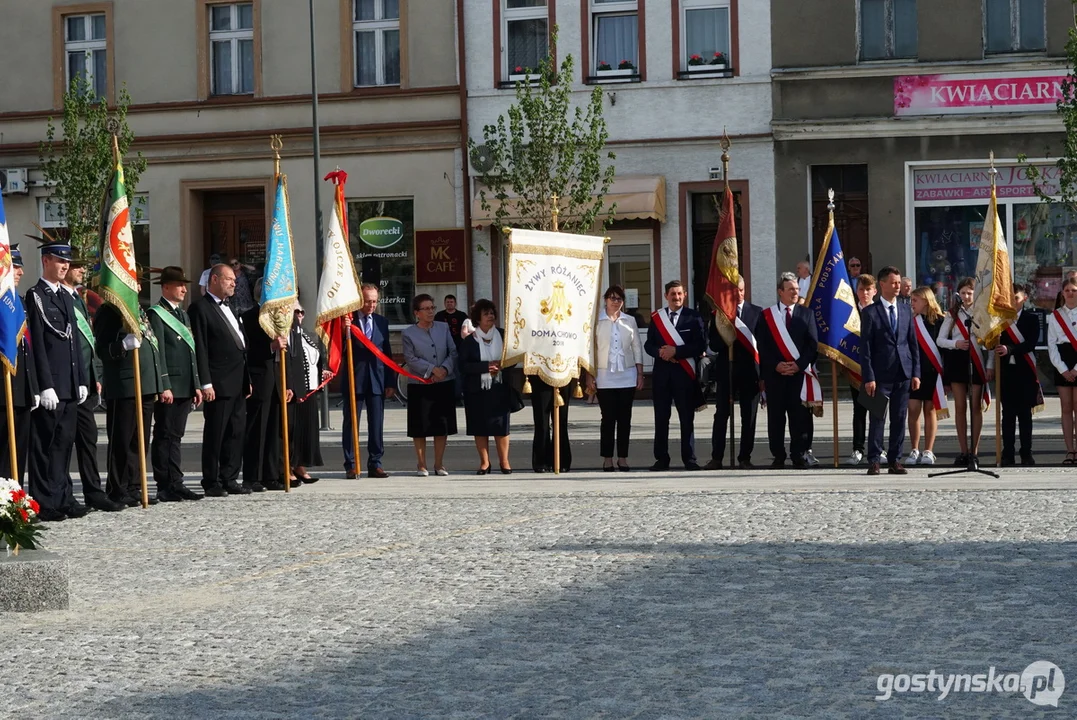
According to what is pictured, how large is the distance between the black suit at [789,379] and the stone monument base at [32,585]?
9.28m

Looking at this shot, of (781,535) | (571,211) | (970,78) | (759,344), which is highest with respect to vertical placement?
(970,78)

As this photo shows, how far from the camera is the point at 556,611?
8.79 meters

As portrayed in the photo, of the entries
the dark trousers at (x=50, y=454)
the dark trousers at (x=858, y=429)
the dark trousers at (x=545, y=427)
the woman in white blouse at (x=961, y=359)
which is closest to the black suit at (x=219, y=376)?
the dark trousers at (x=50, y=454)

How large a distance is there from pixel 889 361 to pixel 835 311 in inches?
45.0

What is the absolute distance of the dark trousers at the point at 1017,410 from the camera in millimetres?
17359

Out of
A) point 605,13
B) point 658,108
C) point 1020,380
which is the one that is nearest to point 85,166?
point 605,13

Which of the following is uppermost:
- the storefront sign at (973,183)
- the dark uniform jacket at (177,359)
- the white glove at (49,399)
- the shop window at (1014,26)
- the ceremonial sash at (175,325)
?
the shop window at (1014,26)

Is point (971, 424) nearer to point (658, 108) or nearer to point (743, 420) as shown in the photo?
point (743, 420)

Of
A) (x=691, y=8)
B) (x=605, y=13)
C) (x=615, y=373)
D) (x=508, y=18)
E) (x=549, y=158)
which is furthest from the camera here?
(x=508, y=18)

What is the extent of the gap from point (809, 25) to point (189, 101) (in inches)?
451

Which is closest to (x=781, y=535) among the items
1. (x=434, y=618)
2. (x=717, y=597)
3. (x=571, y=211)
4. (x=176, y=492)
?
(x=717, y=597)

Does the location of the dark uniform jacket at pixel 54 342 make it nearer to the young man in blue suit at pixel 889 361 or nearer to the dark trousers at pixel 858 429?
the young man in blue suit at pixel 889 361

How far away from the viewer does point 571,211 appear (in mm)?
27906

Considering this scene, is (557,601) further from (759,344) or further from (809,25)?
(809,25)
